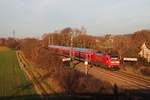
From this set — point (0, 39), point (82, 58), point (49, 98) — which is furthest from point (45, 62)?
point (0, 39)

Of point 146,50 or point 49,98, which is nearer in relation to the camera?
point 49,98

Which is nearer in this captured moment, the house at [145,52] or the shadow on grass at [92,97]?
the shadow on grass at [92,97]

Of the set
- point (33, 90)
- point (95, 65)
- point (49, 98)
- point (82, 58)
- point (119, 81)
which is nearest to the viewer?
point (49, 98)

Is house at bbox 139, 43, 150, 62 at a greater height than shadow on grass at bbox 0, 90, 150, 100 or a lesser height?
greater

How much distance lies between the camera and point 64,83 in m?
22.6

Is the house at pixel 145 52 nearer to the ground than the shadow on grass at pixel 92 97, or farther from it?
farther from it

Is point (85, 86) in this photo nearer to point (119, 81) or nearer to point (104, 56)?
point (119, 81)

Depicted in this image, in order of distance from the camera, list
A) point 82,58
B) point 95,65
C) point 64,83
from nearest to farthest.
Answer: point 64,83 < point 95,65 < point 82,58

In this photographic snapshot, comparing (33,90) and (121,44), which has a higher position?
(121,44)

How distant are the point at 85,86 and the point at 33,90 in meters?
6.18

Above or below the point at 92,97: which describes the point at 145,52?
above

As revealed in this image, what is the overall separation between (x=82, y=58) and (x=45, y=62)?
43.0ft

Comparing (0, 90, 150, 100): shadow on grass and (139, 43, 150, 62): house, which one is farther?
(139, 43, 150, 62): house

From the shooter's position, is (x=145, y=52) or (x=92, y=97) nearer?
(x=92, y=97)
